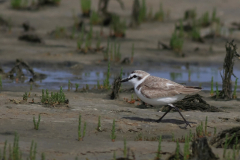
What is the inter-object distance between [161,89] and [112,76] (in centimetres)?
562

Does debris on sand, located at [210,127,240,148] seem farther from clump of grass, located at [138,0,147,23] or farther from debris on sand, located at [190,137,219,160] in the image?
clump of grass, located at [138,0,147,23]

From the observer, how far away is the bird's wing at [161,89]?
7383 millimetres

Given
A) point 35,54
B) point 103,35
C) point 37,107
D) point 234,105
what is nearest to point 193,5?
point 103,35

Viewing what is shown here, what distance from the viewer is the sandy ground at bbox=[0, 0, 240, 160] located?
615 cm

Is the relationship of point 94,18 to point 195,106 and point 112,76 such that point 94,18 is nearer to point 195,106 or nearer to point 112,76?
point 112,76

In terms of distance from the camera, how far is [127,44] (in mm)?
16969

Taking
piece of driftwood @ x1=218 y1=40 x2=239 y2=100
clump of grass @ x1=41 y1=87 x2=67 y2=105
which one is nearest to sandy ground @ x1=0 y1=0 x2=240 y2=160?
clump of grass @ x1=41 y1=87 x2=67 y2=105

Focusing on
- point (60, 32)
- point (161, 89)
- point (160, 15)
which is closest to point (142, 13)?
point (160, 15)

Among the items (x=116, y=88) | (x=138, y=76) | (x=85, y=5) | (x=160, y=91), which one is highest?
(x=85, y=5)

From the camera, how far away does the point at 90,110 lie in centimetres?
824

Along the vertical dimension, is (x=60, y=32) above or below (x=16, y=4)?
below

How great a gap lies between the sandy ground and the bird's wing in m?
0.53

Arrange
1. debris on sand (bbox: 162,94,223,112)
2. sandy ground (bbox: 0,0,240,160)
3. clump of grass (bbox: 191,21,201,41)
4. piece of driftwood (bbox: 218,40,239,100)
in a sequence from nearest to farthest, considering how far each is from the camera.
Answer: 1. sandy ground (bbox: 0,0,240,160)
2. debris on sand (bbox: 162,94,223,112)
3. piece of driftwood (bbox: 218,40,239,100)
4. clump of grass (bbox: 191,21,201,41)

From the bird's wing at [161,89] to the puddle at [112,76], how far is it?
12.6 feet
